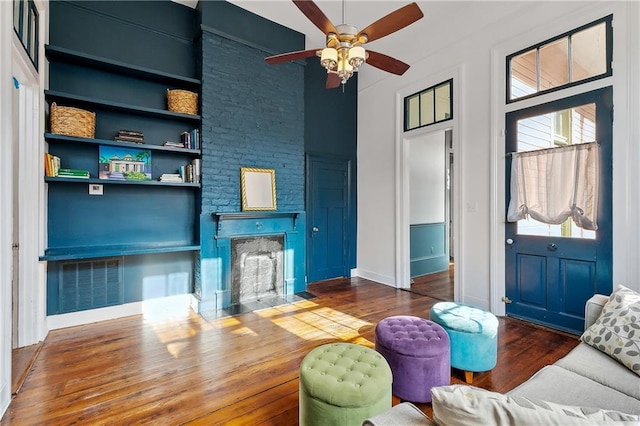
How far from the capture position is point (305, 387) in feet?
5.02

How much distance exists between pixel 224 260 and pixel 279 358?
1.74m

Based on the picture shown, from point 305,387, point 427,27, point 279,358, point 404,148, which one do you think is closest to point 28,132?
point 279,358

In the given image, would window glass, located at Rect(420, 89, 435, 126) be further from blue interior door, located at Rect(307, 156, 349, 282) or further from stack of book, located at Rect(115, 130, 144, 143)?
stack of book, located at Rect(115, 130, 144, 143)

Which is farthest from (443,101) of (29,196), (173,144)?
(29,196)

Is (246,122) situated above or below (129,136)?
above

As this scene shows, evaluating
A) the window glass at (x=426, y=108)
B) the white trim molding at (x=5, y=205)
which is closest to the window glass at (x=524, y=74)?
the window glass at (x=426, y=108)

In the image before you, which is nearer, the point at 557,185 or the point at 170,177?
the point at 557,185

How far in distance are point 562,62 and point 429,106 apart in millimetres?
1620

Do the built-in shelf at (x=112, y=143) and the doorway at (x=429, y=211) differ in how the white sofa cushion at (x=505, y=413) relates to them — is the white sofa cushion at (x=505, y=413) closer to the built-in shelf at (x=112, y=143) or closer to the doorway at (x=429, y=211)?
the built-in shelf at (x=112, y=143)

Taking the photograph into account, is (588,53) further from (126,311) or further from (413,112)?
(126,311)

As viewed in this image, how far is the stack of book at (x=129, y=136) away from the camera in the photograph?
11.2 ft

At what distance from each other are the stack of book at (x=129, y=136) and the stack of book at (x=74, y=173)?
0.52 meters

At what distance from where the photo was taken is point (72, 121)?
3.13m

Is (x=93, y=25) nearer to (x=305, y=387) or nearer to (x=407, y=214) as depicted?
(x=305, y=387)
